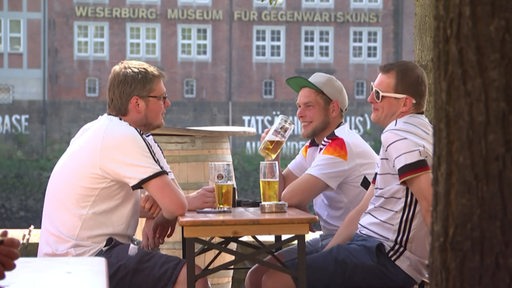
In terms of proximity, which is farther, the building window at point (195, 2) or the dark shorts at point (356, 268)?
the building window at point (195, 2)

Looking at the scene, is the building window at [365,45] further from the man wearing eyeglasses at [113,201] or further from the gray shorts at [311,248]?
the man wearing eyeglasses at [113,201]

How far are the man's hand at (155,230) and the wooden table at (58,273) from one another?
3.31 feet

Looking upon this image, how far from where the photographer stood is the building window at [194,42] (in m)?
36.6

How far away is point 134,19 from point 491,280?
35774mm

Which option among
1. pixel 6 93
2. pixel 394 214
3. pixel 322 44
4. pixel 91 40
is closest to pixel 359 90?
pixel 322 44

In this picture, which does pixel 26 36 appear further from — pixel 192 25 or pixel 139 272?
pixel 139 272

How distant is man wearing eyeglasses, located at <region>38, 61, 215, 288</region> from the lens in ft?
9.49

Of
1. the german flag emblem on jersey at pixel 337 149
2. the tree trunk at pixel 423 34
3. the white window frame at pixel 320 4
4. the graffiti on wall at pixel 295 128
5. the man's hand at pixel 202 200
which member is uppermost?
the white window frame at pixel 320 4

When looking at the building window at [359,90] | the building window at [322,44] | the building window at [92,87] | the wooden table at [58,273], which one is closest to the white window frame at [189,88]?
the building window at [92,87]

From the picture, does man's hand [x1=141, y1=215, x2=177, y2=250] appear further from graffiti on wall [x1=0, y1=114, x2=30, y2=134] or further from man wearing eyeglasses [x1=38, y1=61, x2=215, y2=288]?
graffiti on wall [x1=0, y1=114, x2=30, y2=134]

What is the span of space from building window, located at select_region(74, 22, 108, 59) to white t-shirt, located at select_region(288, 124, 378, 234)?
33320 millimetres

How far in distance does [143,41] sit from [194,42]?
1.93 meters

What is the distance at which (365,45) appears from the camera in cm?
3722

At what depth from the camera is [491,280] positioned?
5.66 ft
